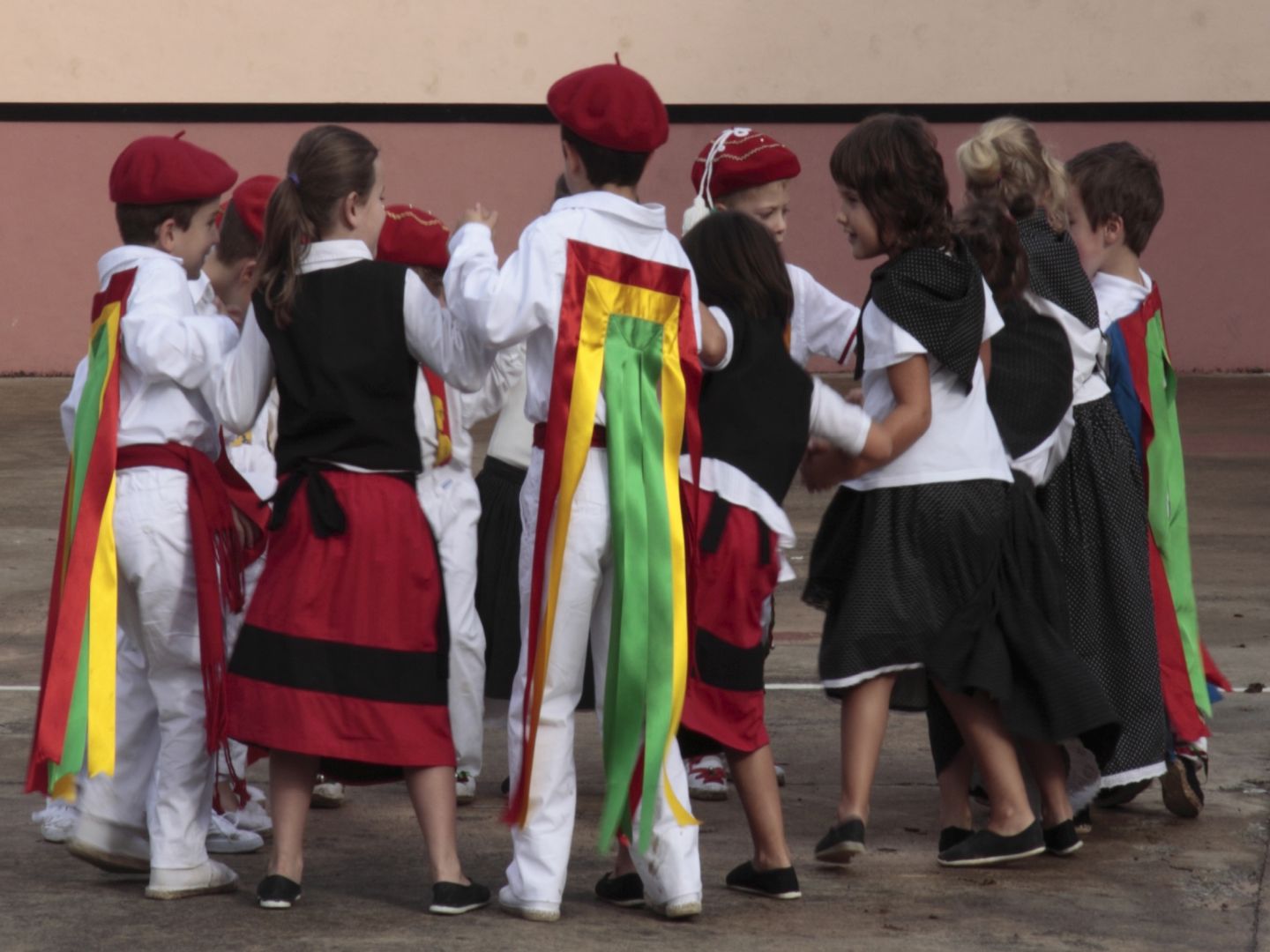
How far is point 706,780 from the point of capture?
523cm

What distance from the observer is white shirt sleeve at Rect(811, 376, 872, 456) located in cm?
418

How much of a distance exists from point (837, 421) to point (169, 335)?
1414 mm

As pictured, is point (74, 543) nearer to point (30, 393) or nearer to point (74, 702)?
point (74, 702)

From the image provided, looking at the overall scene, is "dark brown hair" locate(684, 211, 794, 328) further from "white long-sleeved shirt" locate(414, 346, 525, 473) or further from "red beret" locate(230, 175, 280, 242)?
"red beret" locate(230, 175, 280, 242)

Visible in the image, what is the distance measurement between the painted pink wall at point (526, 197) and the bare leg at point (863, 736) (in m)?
12.2

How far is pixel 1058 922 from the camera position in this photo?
404 cm

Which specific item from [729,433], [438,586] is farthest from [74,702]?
[729,433]

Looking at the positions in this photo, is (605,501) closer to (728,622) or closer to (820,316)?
(728,622)

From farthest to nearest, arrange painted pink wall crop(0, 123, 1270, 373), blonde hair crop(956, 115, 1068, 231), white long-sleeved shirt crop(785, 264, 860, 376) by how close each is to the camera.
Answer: painted pink wall crop(0, 123, 1270, 373) < white long-sleeved shirt crop(785, 264, 860, 376) < blonde hair crop(956, 115, 1068, 231)

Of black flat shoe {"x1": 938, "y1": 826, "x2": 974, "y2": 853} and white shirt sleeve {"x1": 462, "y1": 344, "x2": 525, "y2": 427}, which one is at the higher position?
white shirt sleeve {"x1": 462, "y1": 344, "x2": 525, "y2": 427}

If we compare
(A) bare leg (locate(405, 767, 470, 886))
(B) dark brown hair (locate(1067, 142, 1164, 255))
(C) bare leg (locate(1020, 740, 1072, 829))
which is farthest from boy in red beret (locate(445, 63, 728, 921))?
(B) dark brown hair (locate(1067, 142, 1164, 255))

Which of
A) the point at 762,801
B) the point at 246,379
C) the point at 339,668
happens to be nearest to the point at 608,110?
the point at 246,379

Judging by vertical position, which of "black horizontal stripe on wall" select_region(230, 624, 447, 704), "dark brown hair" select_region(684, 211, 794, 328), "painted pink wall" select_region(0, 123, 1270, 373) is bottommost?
"black horizontal stripe on wall" select_region(230, 624, 447, 704)

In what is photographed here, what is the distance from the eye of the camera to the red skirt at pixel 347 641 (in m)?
3.93
